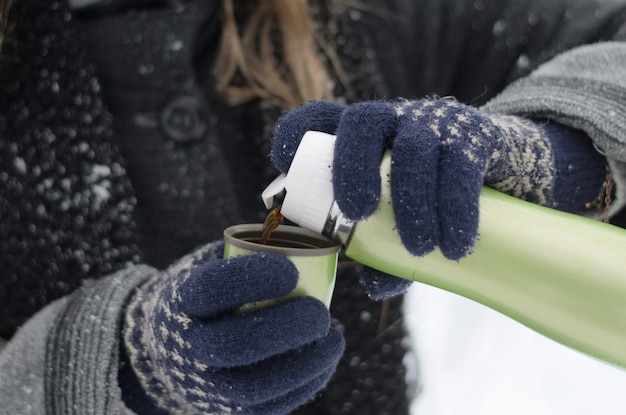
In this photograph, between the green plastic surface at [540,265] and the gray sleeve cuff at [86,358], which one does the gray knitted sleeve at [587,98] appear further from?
the gray sleeve cuff at [86,358]

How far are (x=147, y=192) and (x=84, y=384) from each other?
0.71 ft

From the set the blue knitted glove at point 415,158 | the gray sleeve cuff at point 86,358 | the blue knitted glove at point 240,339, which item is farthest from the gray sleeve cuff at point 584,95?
the gray sleeve cuff at point 86,358

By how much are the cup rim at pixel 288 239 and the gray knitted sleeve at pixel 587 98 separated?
0.71ft

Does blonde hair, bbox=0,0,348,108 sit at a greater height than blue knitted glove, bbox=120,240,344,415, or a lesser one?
greater

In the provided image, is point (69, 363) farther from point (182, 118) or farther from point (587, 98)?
point (587, 98)

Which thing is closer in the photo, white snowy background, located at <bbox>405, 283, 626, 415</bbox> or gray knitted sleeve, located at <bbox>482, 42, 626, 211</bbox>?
gray knitted sleeve, located at <bbox>482, 42, 626, 211</bbox>

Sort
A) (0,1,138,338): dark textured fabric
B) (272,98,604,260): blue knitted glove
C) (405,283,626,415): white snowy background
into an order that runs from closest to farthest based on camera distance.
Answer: (272,98,604,260): blue knitted glove, (0,1,138,338): dark textured fabric, (405,283,626,415): white snowy background

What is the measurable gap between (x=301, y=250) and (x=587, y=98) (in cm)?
27

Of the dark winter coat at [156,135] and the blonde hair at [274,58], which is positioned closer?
the dark winter coat at [156,135]

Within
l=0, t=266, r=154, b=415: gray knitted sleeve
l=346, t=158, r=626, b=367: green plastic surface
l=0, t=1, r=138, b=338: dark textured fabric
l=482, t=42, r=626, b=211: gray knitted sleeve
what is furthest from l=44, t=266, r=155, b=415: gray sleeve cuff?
l=482, t=42, r=626, b=211: gray knitted sleeve

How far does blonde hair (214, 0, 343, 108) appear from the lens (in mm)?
583

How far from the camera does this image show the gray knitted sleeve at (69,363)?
40 centimetres

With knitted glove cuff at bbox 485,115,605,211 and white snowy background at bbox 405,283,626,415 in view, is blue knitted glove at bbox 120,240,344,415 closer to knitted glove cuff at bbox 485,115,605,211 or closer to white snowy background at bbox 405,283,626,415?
knitted glove cuff at bbox 485,115,605,211

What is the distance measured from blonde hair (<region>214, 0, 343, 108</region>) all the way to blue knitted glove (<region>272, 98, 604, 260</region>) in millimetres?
261
